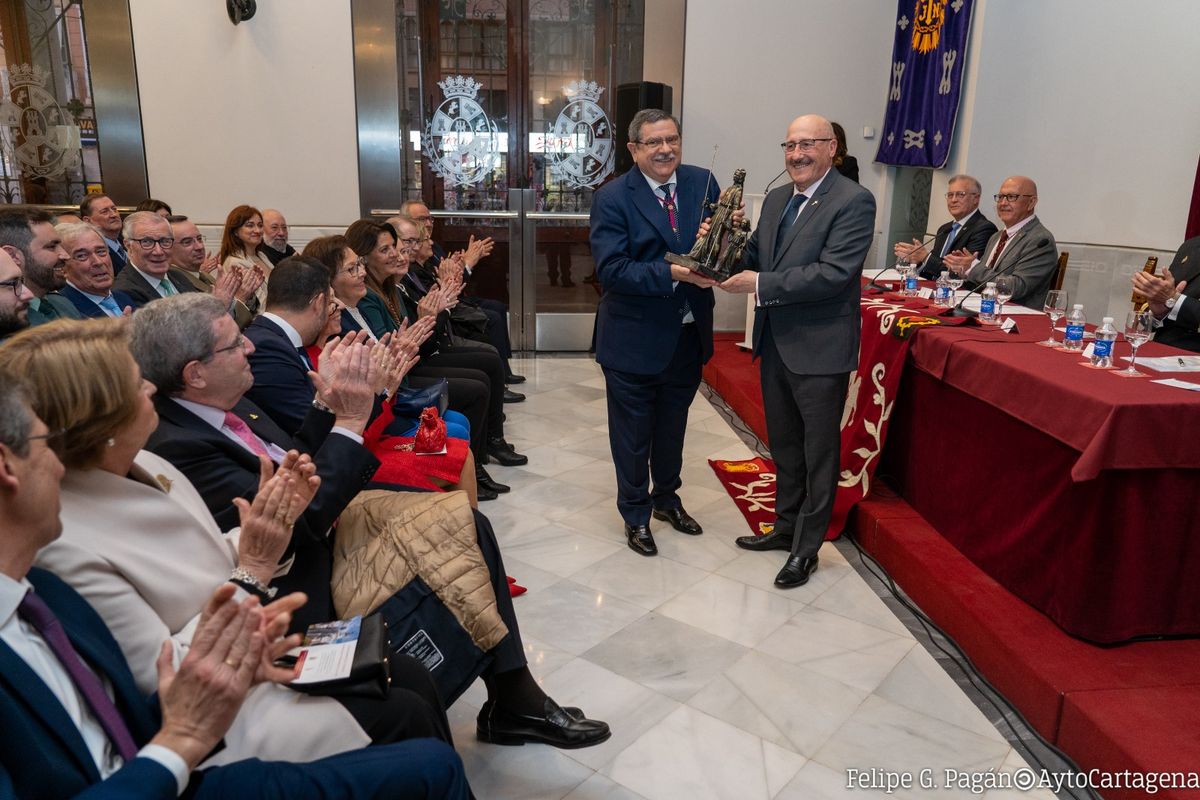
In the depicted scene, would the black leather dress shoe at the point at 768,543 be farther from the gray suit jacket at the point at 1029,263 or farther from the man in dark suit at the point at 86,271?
the man in dark suit at the point at 86,271

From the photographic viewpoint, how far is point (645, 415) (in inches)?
125

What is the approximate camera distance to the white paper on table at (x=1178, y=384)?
2285mm

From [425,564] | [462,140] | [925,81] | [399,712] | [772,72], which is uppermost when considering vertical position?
[772,72]

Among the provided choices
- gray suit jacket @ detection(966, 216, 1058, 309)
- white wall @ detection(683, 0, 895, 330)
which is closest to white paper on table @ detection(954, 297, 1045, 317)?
gray suit jacket @ detection(966, 216, 1058, 309)

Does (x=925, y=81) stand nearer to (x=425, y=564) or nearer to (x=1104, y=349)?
(x=1104, y=349)

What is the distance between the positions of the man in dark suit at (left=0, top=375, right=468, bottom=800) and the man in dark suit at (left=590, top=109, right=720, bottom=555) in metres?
1.97

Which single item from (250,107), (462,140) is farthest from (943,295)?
(250,107)

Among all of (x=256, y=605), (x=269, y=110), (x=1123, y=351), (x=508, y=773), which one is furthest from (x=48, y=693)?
(x=269, y=110)

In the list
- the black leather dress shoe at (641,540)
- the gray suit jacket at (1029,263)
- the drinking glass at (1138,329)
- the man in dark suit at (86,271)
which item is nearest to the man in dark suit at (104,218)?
the man in dark suit at (86,271)

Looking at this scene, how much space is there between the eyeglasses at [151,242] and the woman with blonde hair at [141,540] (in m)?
2.33

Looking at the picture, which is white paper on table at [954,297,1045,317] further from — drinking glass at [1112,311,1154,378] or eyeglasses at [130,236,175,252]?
eyeglasses at [130,236,175,252]

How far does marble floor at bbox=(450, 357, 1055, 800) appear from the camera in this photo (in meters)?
1.99

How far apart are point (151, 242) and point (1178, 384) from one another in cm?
377

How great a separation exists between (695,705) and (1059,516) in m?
1.17
